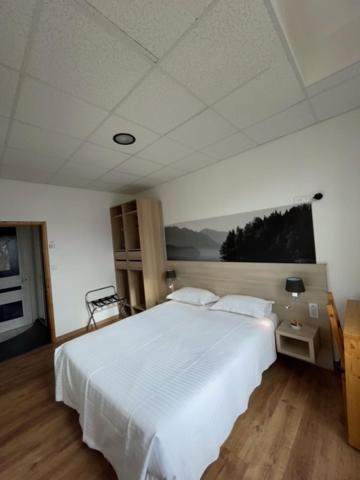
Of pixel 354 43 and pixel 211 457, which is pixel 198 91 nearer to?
pixel 354 43

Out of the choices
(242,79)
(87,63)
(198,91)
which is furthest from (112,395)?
(242,79)

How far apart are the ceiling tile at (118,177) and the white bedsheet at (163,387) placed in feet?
7.30

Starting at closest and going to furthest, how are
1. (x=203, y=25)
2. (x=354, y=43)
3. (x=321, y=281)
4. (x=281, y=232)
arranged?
(x=203, y=25), (x=354, y=43), (x=321, y=281), (x=281, y=232)

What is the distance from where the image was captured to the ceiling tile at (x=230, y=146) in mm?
2287

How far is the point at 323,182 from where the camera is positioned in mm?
2090

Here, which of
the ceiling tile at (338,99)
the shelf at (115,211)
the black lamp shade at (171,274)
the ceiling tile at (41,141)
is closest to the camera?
the ceiling tile at (338,99)

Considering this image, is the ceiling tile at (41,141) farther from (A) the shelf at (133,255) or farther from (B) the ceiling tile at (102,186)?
(A) the shelf at (133,255)

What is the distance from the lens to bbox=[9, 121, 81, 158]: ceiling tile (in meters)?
1.81

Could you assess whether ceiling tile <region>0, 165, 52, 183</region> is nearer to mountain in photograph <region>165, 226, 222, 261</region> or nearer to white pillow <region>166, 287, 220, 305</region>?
mountain in photograph <region>165, 226, 222, 261</region>

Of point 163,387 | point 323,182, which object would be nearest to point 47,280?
point 163,387

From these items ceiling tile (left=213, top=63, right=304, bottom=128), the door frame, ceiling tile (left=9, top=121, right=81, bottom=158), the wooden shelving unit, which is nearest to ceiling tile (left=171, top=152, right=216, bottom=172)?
ceiling tile (left=213, top=63, right=304, bottom=128)

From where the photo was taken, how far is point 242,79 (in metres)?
1.41

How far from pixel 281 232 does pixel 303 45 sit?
164 cm

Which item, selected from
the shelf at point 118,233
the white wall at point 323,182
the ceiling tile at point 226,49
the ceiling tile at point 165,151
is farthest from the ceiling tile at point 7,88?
the shelf at point 118,233
